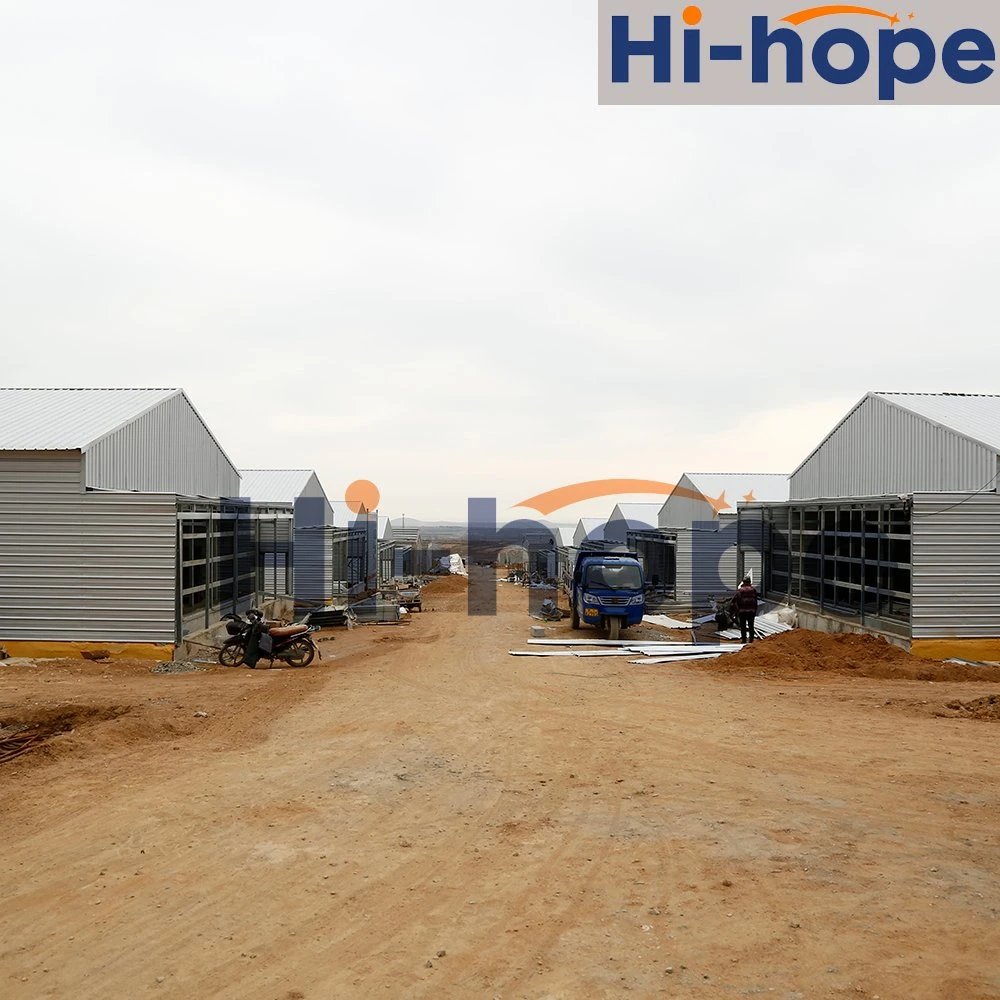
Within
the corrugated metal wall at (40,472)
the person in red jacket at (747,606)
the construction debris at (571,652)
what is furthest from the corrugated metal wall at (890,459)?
the corrugated metal wall at (40,472)

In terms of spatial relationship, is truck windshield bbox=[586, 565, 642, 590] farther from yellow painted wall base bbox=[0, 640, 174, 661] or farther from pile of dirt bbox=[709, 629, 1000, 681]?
yellow painted wall base bbox=[0, 640, 174, 661]

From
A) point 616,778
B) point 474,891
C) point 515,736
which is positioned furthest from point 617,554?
point 474,891

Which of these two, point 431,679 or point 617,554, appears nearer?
point 431,679

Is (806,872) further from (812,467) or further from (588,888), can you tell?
(812,467)

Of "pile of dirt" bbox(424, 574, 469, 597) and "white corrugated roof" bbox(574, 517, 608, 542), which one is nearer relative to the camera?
"white corrugated roof" bbox(574, 517, 608, 542)

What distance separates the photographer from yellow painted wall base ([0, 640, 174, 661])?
→ 662 inches

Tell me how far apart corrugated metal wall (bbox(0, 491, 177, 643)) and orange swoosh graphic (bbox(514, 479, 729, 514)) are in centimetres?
1530

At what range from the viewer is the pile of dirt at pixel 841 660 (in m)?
15.1

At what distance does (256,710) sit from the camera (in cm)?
1196

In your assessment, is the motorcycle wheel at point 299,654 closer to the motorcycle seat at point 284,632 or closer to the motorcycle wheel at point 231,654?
the motorcycle seat at point 284,632

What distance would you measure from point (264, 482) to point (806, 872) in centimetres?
3024

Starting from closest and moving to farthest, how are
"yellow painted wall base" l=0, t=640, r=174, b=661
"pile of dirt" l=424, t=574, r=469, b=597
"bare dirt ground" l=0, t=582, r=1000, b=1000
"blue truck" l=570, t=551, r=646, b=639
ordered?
"bare dirt ground" l=0, t=582, r=1000, b=1000 → "yellow painted wall base" l=0, t=640, r=174, b=661 → "blue truck" l=570, t=551, r=646, b=639 → "pile of dirt" l=424, t=574, r=469, b=597

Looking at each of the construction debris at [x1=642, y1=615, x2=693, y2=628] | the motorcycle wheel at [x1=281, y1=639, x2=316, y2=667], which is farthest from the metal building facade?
the construction debris at [x1=642, y1=615, x2=693, y2=628]

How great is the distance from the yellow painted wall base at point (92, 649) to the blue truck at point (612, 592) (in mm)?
10045
